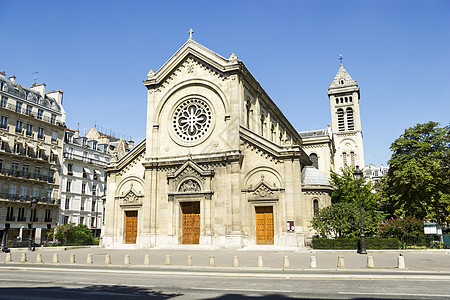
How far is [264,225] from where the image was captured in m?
32.4

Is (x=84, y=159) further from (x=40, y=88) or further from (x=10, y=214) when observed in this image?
(x=10, y=214)

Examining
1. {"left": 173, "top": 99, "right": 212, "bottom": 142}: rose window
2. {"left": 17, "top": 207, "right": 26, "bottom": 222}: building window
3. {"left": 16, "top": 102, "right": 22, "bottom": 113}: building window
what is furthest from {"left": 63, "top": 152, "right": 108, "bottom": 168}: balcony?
{"left": 173, "top": 99, "right": 212, "bottom": 142}: rose window

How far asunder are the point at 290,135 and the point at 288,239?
26.2 metres

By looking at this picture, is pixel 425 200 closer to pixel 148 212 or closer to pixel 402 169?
pixel 402 169

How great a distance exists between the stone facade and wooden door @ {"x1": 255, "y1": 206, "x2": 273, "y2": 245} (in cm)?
9

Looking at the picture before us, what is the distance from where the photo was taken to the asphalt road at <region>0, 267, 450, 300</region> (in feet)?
34.8

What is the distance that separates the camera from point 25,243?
41.6m

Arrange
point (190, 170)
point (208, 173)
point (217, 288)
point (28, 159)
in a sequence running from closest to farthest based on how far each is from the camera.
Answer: point (217, 288)
point (208, 173)
point (190, 170)
point (28, 159)

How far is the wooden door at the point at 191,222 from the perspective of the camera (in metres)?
33.8

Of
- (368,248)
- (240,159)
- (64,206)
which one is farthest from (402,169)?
(64,206)

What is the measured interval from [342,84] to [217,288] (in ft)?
262

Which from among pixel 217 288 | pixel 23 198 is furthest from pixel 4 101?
pixel 217 288

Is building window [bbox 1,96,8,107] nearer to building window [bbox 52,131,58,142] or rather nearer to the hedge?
building window [bbox 52,131,58,142]

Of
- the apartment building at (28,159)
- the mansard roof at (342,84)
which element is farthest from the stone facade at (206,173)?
the mansard roof at (342,84)
